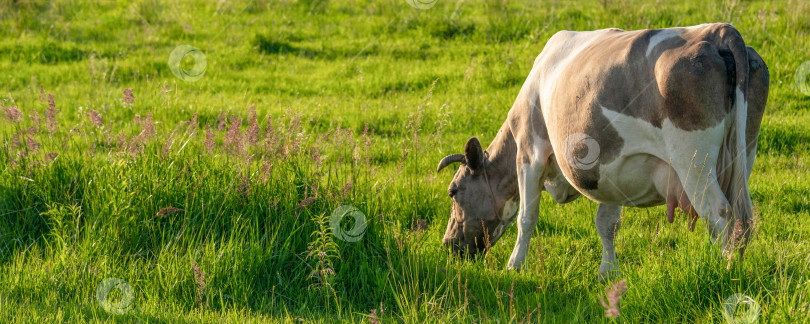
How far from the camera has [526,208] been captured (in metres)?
4.99

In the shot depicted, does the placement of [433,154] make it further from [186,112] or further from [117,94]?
[117,94]

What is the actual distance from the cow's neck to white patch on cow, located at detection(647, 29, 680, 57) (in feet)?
4.85

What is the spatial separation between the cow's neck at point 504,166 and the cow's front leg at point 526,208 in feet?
1.18

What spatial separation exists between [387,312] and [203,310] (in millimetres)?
966

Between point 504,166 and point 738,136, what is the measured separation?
1.86 metres

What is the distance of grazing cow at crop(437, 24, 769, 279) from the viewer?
3777 mm

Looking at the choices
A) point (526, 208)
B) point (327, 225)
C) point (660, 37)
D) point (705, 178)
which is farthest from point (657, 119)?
point (327, 225)

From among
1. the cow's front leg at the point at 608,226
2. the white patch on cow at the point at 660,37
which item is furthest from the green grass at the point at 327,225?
the white patch on cow at the point at 660,37

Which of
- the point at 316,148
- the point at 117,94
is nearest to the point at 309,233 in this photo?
the point at 316,148

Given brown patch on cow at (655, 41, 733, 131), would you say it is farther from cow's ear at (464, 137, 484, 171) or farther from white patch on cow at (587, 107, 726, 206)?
cow's ear at (464, 137, 484, 171)

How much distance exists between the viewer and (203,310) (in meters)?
4.02

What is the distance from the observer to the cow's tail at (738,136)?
3.79 m

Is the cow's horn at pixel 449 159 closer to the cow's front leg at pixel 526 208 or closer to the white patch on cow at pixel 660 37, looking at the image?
the cow's front leg at pixel 526 208

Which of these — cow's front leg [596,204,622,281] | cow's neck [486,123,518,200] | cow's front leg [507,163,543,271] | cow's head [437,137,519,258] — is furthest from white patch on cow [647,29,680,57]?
cow's head [437,137,519,258]
